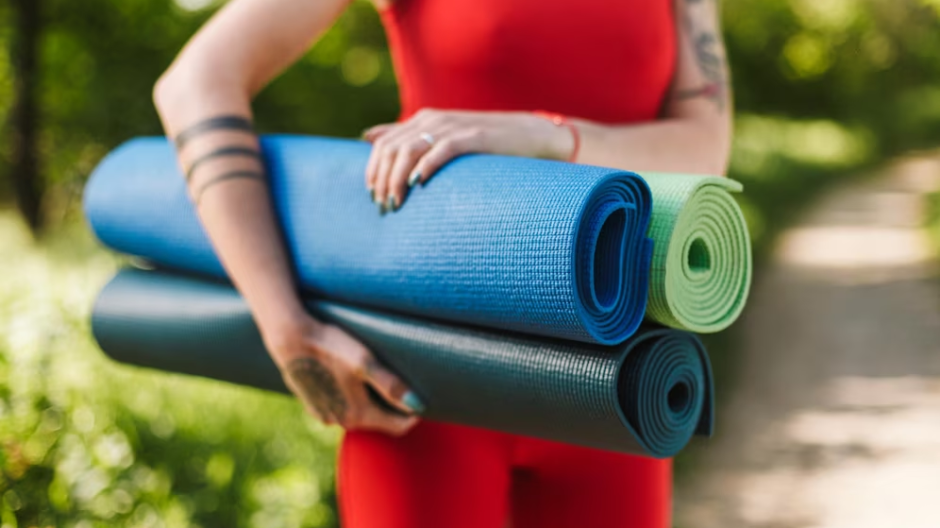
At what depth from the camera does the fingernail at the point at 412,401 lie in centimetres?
148

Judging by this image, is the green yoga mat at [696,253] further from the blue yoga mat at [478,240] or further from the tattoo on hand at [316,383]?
the tattoo on hand at [316,383]

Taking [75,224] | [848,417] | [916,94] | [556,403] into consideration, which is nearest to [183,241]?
[556,403]

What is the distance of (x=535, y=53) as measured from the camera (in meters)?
1.56

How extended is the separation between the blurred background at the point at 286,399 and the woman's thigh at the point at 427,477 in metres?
1.23

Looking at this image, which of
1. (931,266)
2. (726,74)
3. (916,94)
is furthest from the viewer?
(916,94)

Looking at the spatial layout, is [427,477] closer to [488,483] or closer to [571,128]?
[488,483]

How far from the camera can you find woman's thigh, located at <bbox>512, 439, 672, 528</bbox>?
5.44ft

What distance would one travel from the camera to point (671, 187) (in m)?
1.32

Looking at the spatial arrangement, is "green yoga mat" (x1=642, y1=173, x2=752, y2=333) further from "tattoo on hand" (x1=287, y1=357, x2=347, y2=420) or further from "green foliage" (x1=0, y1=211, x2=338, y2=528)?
"green foliage" (x1=0, y1=211, x2=338, y2=528)

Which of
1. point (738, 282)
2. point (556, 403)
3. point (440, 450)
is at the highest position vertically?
point (738, 282)

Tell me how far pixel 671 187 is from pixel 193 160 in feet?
2.33

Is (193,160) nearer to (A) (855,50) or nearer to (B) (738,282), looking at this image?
(B) (738,282)

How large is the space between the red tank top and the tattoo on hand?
0.45 m

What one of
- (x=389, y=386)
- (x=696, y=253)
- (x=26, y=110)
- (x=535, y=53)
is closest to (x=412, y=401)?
(x=389, y=386)
